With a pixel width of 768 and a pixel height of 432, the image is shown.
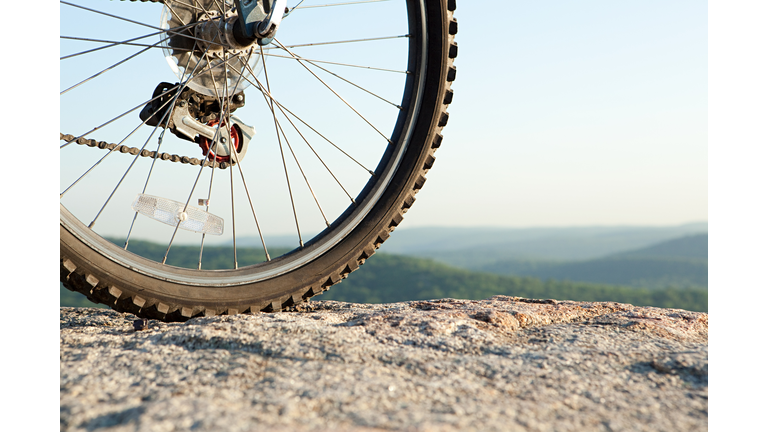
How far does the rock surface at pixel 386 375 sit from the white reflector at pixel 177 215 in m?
0.33

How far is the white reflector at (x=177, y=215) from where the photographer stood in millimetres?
1470

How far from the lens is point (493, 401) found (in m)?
0.77

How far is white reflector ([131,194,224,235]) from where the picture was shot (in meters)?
1.47

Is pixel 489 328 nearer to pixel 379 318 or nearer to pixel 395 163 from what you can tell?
pixel 379 318

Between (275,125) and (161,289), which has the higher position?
(275,125)

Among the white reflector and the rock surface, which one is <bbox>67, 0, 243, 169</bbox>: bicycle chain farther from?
the rock surface

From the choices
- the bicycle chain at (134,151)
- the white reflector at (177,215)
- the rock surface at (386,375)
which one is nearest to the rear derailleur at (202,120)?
the bicycle chain at (134,151)

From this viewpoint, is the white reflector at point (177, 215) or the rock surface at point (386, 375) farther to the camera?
the white reflector at point (177, 215)

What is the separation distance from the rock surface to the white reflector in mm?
332

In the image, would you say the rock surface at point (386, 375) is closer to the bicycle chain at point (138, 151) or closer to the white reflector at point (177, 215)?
the white reflector at point (177, 215)

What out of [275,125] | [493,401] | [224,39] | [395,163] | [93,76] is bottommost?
[493,401]

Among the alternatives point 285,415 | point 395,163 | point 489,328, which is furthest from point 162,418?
point 395,163

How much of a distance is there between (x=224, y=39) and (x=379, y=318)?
3.05 feet

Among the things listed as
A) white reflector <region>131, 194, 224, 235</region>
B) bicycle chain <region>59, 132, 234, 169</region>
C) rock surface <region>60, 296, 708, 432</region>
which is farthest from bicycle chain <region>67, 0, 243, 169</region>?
rock surface <region>60, 296, 708, 432</region>
